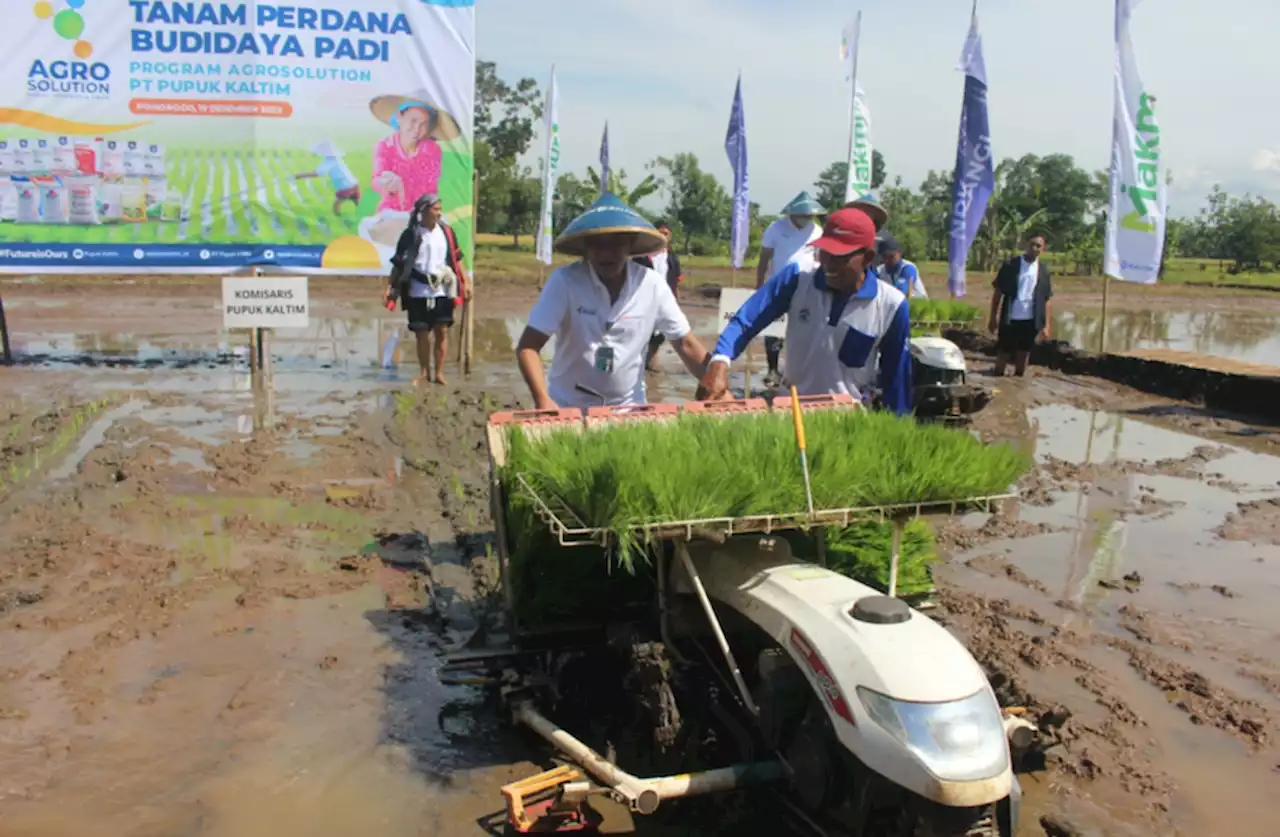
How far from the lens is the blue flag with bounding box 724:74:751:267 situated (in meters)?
18.8

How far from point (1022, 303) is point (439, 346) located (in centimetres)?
700

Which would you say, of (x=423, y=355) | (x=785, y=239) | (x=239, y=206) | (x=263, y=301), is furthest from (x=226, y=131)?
(x=785, y=239)

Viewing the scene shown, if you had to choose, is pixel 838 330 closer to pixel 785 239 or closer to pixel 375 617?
pixel 375 617

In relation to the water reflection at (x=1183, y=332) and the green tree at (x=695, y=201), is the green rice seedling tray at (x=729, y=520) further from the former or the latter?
the green tree at (x=695, y=201)

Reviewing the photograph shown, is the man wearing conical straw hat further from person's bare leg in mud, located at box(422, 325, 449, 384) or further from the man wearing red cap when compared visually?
person's bare leg in mud, located at box(422, 325, 449, 384)

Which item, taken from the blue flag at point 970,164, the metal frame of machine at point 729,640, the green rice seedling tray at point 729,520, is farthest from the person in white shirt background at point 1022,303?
the metal frame of machine at point 729,640

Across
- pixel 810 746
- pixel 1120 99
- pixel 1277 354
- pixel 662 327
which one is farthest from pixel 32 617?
pixel 1277 354

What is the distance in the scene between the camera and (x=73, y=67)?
11586 mm

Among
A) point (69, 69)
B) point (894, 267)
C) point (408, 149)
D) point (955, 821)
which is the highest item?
point (69, 69)

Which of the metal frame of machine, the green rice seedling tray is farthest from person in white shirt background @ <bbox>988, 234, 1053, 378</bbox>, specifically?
the metal frame of machine

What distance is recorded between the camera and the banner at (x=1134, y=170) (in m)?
13.2

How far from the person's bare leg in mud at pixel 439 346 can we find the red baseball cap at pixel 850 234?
711 cm

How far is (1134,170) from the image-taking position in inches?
523

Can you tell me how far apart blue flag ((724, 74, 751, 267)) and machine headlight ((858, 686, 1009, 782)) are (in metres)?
16.6
